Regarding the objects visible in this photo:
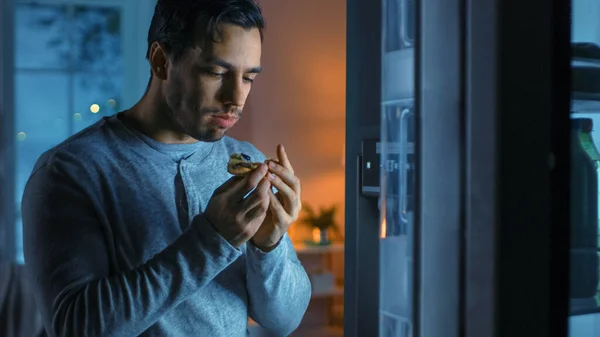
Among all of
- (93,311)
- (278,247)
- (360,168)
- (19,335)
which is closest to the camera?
(93,311)

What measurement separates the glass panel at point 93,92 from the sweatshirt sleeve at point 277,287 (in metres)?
1.77

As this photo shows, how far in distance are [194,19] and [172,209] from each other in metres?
0.18

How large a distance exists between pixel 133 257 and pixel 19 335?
1.19 metres

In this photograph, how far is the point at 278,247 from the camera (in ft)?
2.24

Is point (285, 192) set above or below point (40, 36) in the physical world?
below

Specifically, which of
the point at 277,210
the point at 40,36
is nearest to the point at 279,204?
the point at 277,210

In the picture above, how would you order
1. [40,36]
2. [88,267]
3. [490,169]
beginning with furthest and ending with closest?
[40,36]
[88,267]
[490,169]

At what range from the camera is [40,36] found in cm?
240

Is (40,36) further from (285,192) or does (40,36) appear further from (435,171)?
(435,171)

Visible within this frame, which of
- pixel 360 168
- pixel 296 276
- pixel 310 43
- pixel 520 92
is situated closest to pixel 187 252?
pixel 296 276

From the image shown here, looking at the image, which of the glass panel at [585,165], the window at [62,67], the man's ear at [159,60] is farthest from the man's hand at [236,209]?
the window at [62,67]

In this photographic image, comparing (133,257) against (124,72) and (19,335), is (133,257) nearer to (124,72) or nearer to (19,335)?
(19,335)

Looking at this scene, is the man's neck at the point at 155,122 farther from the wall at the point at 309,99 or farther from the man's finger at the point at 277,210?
the wall at the point at 309,99

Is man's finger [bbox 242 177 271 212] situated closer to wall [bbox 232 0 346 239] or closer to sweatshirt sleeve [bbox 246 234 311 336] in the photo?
sweatshirt sleeve [bbox 246 234 311 336]
